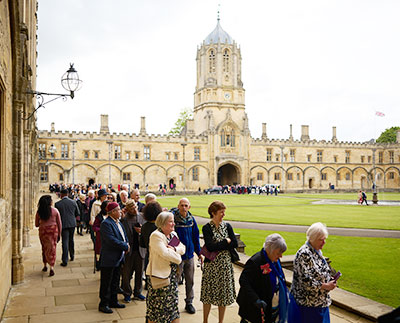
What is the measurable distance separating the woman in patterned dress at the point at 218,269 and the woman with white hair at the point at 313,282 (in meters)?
1.31

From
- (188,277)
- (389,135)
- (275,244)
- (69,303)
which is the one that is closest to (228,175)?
(389,135)

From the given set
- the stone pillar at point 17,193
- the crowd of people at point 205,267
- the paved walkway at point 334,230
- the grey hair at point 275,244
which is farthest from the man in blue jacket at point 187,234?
the paved walkway at point 334,230

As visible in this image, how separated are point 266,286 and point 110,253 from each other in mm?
3091

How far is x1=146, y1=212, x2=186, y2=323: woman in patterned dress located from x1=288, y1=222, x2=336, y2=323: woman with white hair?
1401 millimetres

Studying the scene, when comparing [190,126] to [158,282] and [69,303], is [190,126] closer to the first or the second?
[69,303]

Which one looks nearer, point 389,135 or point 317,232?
point 317,232

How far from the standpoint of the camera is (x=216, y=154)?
173ft

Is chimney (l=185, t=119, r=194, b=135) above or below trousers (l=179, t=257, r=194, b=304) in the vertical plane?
above

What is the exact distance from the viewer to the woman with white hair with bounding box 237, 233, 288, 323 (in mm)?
3868

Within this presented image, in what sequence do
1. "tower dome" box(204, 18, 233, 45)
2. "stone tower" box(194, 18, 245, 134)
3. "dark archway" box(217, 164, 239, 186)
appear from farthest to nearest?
"tower dome" box(204, 18, 233, 45), "dark archway" box(217, 164, 239, 186), "stone tower" box(194, 18, 245, 134)

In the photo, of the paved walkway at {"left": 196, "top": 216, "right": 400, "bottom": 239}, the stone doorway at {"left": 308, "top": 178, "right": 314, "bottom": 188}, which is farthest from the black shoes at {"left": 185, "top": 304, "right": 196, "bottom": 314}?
the stone doorway at {"left": 308, "top": 178, "right": 314, "bottom": 188}

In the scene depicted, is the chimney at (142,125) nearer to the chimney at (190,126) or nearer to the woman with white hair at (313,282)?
the chimney at (190,126)

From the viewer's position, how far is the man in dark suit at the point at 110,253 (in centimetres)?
605

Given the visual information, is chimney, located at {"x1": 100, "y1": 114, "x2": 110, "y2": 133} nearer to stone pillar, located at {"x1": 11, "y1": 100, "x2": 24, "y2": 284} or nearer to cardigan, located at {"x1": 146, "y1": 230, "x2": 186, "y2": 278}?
stone pillar, located at {"x1": 11, "y1": 100, "x2": 24, "y2": 284}
